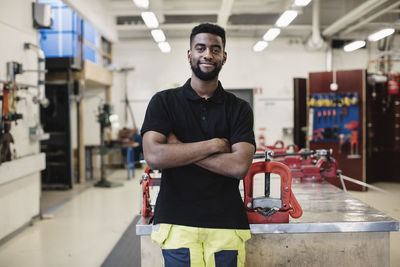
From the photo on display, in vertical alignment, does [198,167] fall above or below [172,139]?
below

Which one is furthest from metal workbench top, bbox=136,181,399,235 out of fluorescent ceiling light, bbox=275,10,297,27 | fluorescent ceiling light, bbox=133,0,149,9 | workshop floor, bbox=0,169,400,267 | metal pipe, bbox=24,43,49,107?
fluorescent ceiling light, bbox=275,10,297,27

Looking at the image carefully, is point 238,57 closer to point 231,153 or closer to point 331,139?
point 331,139

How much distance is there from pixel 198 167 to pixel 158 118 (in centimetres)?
27

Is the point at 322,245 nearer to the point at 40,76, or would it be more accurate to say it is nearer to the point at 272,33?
the point at 40,76

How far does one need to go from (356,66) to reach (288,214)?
9.14 meters

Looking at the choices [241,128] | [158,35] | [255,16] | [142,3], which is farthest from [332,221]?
[255,16]

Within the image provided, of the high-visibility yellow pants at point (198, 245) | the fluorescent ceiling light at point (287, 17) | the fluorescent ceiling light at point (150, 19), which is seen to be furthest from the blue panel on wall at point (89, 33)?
the high-visibility yellow pants at point (198, 245)

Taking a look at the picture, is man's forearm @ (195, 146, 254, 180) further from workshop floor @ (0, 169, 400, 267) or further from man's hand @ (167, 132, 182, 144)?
workshop floor @ (0, 169, 400, 267)

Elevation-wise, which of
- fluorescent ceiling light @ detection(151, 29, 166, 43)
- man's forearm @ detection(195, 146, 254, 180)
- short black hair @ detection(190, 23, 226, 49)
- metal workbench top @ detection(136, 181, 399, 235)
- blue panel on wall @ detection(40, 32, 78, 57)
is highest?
fluorescent ceiling light @ detection(151, 29, 166, 43)

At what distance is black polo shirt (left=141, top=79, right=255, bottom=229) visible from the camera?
4.94 ft

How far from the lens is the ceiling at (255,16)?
766 centimetres

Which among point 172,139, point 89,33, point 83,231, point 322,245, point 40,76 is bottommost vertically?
point 83,231

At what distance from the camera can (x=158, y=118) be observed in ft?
5.22

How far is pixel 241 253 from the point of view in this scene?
5.17ft
